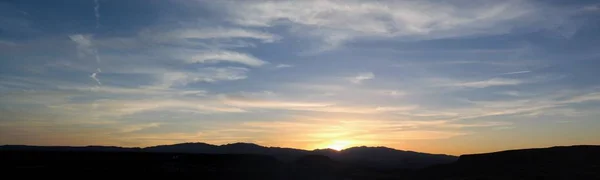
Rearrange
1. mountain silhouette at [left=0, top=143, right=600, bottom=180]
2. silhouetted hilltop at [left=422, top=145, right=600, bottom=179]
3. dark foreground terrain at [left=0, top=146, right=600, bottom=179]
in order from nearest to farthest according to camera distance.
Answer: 1. dark foreground terrain at [left=0, top=146, right=600, bottom=179]
2. mountain silhouette at [left=0, top=143, right=600, bottom=180]
3. silhouetted hilltop at [left=422, top=145, right=600, bottom=179]

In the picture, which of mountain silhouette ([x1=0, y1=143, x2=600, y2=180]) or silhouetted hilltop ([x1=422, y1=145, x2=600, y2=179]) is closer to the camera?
mountain silhouette ([x1=0, y1=143, x2=600, y2=180])

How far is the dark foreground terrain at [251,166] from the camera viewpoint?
60088mm

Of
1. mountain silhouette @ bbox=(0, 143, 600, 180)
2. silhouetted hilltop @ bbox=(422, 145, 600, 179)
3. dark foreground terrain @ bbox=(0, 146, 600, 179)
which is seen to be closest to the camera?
dark foreground terrain @ bbox=(0, 146, 600, 179)

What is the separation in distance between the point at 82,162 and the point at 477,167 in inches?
2310

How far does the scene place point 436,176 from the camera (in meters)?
76.5

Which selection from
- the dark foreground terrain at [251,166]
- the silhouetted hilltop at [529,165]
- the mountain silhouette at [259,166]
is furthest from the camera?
the silhouetted hilltop at [529,165]

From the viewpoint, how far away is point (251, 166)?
81.1m

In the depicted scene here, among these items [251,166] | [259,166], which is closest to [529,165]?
[259,166]

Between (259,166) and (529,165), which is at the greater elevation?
(529,165)

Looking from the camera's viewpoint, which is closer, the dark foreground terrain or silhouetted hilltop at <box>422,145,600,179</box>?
the dark foreground terrain

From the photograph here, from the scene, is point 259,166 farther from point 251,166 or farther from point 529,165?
point 529,165

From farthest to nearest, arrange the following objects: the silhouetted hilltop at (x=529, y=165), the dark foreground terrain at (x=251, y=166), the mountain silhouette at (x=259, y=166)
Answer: the silhouetted hilltop at (x=529, y=165)
the mountain silhouette at (x=259, y=166)
the dark foreground terrain at (x=251, y=166)

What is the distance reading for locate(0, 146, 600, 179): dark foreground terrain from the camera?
60088 mm

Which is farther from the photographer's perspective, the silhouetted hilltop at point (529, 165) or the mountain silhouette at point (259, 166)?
the silhouetted hilltop at point (529, 165)
